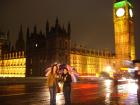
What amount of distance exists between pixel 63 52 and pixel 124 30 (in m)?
23.1

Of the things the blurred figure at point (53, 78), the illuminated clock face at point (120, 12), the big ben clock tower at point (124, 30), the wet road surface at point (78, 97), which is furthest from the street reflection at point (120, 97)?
the illuminated clock face at point (120, 12)

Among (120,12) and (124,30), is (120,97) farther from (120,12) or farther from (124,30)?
(120,12)

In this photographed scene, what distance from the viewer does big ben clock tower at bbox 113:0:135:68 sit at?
Result: 3324 inches

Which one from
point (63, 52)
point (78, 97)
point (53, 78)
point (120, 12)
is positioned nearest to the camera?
point (53, 78)

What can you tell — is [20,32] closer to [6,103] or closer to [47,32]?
[47,32]

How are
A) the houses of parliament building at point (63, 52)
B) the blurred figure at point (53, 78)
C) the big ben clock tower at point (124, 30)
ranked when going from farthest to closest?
the big ben clock tower at point (124, 30)
the houses of parliament building at point (63, 52)
the blurred figure at point (53, 78)

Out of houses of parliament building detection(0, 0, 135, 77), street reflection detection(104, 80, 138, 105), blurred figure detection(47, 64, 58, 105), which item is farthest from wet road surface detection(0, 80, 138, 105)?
houses of parliament building detection(0, 0, 135, 77)

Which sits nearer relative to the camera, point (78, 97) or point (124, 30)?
point (78, 97)

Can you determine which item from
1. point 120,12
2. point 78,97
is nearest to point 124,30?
point 120,12

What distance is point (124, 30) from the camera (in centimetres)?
8531

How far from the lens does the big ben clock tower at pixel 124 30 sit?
3324 inches

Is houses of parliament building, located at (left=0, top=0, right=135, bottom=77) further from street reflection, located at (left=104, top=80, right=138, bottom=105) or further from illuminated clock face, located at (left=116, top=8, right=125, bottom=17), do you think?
street reflection, located at (left=104, top=80, right=138, bottom=105)

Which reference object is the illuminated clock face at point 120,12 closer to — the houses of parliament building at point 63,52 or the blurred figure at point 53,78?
the houses of parliament building at point 63,52

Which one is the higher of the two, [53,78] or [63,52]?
[63,52]
